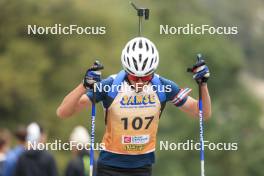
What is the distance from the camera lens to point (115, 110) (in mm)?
8898

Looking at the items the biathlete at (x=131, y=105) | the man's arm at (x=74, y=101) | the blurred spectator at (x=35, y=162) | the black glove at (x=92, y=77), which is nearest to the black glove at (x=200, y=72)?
the biathlete at (x=131, y=105)

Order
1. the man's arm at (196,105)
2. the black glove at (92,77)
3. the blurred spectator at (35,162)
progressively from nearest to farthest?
the black glove at (92,77)
the man's arm at (196,105)
the blurred spectator at (35,162)

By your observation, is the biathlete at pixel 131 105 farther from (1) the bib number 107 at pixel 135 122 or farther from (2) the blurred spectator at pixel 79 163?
(2) the blurred spectator at pixel 79 163

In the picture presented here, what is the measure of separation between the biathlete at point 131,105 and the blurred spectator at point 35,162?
284cm

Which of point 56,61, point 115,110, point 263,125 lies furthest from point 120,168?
point 263,125

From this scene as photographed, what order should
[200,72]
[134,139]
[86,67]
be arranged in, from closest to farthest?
[134,139], [200,72], [86,67]

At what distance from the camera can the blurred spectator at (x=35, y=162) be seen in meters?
11.6

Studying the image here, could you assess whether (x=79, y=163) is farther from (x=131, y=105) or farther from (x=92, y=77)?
(x=92, y=77)

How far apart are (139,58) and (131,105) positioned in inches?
18.9

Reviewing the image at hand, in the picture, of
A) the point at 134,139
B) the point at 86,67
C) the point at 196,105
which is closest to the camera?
the point at 134,139

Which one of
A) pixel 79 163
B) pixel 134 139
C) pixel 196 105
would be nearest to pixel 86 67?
pixel 79 163

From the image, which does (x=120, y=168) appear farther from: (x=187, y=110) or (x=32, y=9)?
(x=32, y=9)

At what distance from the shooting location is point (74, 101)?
347 inches

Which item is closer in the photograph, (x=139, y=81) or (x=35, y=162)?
(x=139, y=81)
